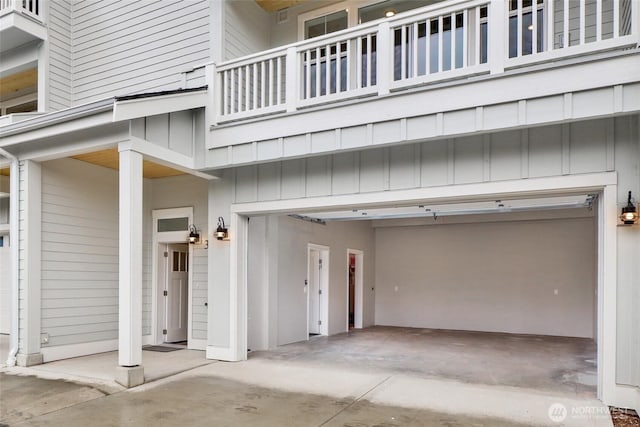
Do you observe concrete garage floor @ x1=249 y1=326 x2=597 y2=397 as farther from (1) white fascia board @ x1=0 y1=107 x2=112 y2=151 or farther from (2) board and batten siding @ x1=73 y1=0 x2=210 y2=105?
(2) board and batten siding @ x1=73 y1=0 x2=210 y2=105

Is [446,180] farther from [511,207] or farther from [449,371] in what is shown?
[511,207]

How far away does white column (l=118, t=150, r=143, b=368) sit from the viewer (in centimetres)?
510

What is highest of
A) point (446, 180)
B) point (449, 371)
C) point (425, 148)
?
point (425, 148)

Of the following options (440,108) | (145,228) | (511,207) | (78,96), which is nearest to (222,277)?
(145,228)

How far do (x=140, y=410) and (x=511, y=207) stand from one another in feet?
22.5

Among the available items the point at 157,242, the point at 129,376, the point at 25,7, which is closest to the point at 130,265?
the point at 129,376

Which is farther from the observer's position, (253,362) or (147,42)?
(147,42)

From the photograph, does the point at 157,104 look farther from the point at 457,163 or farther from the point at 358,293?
the point at 358,293

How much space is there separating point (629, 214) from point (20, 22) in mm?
9139

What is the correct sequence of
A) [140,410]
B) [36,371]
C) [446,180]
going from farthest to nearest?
[36,371] < [446,180] < [140,410]

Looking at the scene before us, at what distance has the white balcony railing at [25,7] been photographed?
739 centimetres

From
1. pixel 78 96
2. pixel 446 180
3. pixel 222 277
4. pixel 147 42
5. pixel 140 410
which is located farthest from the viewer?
pixel 78 96

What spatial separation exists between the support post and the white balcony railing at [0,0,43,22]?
14.1 feet

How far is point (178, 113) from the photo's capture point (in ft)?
20.3
